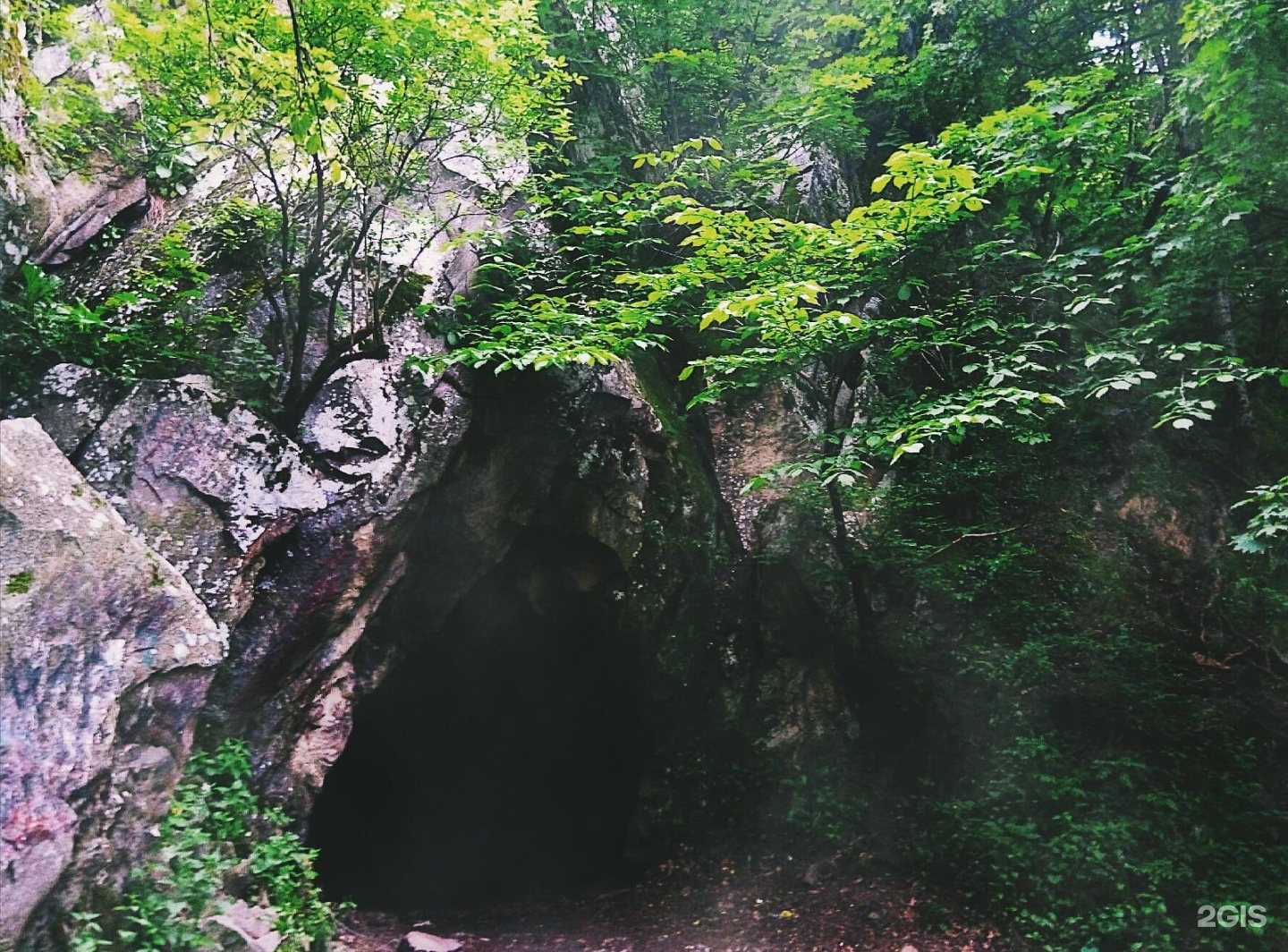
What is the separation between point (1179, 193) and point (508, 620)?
731 cm

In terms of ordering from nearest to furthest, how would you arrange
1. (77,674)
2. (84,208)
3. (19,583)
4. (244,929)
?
(19,583) → (77,674) → (244,929) → (84,208)

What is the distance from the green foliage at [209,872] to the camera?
12.0 ft

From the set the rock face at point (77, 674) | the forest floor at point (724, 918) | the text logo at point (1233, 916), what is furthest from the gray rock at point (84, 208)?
the text logo at point (1233, 916)

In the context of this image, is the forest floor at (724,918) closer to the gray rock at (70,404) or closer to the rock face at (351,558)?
the rock face at (351,558)

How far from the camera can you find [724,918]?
6148 mm

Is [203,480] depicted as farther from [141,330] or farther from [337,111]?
[337,111]

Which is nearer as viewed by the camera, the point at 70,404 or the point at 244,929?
the point at 244,929

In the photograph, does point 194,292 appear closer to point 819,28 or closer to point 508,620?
point 508,620

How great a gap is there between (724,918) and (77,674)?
201 inches

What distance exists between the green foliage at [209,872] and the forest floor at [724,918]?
1.25 metres

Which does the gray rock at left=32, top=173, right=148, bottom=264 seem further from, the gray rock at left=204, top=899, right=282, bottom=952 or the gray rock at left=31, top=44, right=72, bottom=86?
the gray rock at left=204, top=899, right=282, bottom=952

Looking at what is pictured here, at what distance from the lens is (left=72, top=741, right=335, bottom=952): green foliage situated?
3.66m

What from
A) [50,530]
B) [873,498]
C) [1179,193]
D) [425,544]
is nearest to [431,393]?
[425,544]

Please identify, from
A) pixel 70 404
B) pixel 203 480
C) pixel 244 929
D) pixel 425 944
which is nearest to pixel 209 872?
pixel 244 929
